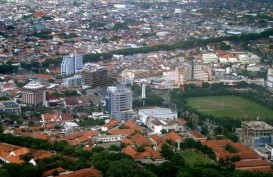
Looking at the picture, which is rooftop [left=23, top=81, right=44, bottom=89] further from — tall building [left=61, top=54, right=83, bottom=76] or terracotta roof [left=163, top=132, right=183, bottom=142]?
terracotta roof [left=163, top=132, right=183, bottom=142]

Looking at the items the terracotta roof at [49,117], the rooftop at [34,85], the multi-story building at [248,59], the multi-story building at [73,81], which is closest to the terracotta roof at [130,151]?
the terracotta roof at [49,117]

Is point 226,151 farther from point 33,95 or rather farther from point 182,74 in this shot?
point 182,74

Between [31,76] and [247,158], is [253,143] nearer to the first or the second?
[247,158]

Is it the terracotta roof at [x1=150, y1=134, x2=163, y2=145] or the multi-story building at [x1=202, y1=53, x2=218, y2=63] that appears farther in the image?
the multi-story building at [x1=202, y1=53, x2=218, y2=63]

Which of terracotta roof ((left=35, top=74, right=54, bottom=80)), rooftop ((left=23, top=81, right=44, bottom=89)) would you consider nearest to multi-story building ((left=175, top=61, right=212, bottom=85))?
terracotta roof ((left=35, top=74, right=54, bottom=80))

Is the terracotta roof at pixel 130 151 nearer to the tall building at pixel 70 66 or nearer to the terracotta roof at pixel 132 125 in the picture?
the terracotta roof at pixel 132 125

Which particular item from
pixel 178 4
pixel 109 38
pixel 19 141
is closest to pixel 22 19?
pixel 109 38
